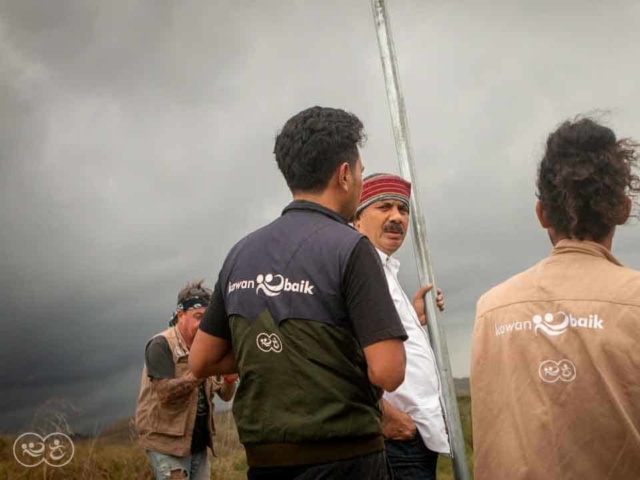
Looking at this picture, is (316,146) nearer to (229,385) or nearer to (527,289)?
(527,289)

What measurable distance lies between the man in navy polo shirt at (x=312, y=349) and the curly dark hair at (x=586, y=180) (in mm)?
675

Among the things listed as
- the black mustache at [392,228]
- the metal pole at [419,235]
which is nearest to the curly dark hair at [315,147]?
the metal pole at [419,235]

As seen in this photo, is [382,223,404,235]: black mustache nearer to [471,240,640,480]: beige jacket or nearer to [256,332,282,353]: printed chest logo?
[471,240,640,480]: beige jacket

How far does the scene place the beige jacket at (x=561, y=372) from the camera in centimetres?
208

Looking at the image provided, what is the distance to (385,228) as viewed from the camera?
13.0 feet

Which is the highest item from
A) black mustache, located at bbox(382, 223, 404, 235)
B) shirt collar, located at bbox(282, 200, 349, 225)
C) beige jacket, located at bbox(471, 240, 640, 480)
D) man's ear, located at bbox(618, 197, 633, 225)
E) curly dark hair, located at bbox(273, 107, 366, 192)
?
black mustache, located at bbox(382, 223, 404, 235)

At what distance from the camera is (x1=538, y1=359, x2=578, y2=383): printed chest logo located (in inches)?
84.4

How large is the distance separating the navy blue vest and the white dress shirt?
2.97ft

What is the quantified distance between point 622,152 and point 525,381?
89 cm

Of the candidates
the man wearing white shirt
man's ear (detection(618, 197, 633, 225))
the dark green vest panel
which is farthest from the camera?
the man wearing white shirt

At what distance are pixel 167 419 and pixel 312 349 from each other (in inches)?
133

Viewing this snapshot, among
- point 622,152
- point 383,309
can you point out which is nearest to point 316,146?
point 383,309

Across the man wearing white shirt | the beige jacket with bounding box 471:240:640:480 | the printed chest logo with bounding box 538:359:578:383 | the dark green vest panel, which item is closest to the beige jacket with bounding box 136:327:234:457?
the man wearing white shirt

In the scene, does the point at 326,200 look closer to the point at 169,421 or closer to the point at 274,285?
the point at 274,285
